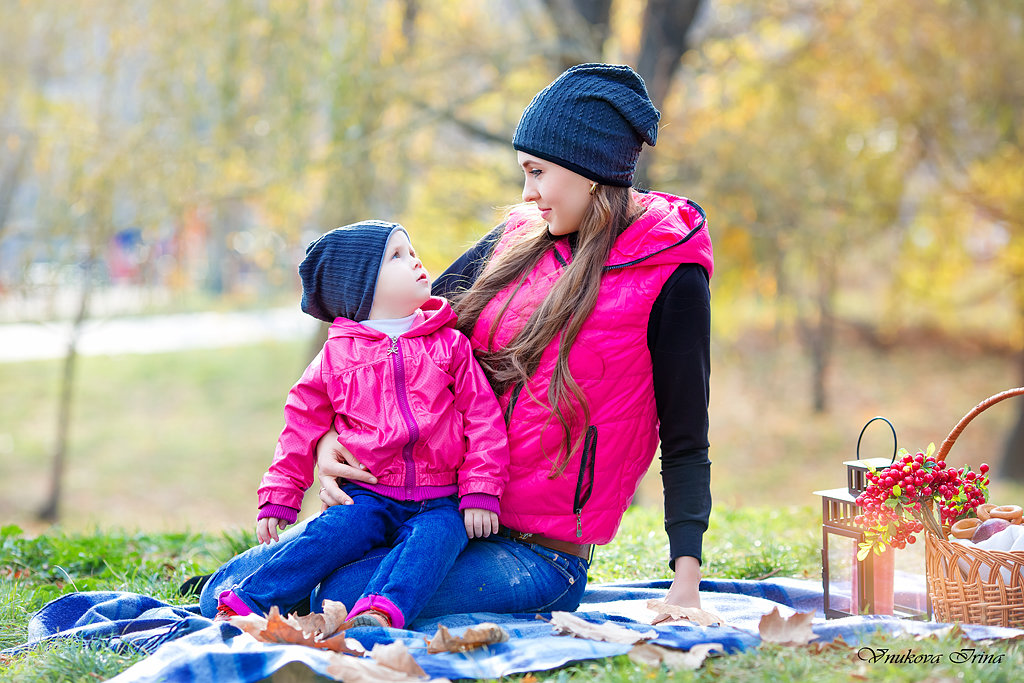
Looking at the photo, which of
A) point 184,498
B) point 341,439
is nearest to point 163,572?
point 341,439

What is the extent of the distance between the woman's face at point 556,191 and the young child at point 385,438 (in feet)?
1.24

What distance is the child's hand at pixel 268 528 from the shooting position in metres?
2.59

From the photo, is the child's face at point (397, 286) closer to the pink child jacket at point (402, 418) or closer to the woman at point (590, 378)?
the pink child jacket at point (402, 418)

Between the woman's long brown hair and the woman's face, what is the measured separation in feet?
0.11

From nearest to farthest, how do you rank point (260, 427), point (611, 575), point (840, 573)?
point (840, 573) < point (611, 575) < point (260, 427)

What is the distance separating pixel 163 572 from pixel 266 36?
11.9 feet

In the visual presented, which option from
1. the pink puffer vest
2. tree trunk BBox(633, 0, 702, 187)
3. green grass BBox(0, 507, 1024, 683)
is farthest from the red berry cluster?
tree trunk BBox(633, 0, 702, 187)

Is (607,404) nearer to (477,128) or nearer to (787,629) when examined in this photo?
(787,629)

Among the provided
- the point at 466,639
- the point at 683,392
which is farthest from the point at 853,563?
the point at 466,639

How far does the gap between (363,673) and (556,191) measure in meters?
1.28

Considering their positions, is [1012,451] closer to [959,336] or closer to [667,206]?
[959,336]

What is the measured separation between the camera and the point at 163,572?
11.6 ft

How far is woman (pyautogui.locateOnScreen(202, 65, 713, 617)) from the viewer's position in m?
2.55

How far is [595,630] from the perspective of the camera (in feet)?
7.76
